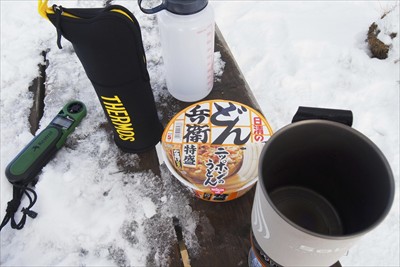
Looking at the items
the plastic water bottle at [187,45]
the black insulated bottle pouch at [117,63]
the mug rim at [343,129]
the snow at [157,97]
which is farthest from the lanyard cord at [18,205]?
the mug rim at [343,129]

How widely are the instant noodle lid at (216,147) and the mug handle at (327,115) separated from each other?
176mm

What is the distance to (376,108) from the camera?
124 centimetres

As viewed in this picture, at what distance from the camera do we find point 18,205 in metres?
0.66

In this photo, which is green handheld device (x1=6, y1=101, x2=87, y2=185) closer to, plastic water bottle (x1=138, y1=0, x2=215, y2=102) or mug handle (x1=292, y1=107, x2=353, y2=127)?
plastic water bottle (x1=138, y1=0, x2=215, y2=102)

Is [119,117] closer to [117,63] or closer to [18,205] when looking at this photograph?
[117,63]

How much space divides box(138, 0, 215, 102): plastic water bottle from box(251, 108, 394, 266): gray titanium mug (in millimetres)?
331

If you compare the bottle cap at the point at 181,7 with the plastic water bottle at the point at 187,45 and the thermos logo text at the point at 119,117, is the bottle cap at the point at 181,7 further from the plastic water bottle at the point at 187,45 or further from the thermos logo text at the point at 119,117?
the thermos logo text at the point at 119,117

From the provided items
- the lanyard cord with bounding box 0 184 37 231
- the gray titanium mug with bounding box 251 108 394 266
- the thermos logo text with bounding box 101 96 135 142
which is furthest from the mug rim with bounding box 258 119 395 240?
the lanyard cord with bounding box 0 184 37 231

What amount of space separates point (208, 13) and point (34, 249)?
549 mm

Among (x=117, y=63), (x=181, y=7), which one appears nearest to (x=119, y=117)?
(x=117, y=63)

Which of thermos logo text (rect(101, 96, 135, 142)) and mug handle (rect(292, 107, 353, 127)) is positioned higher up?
mug handle (rect(292, 107, 353, 127))

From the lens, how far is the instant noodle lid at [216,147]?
60 cm

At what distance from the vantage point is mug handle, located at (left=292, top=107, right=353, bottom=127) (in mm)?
442

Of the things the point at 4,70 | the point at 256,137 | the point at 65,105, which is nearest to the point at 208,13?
the point at 256,137
